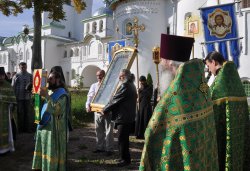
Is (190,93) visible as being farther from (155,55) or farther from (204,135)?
(155,55)

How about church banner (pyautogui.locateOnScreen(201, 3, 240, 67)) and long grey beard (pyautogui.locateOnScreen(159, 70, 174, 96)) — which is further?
Result: church banner (pyautogui.locateOnScreen(201, 3, 240, 67))

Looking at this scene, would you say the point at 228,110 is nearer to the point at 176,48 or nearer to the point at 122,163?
the point at 176,48

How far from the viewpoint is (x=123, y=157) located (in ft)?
17.1

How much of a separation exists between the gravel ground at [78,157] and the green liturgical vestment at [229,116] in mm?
2314

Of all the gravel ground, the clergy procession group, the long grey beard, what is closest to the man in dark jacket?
the clergy procession group

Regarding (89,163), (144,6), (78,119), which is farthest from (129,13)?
(89,163)

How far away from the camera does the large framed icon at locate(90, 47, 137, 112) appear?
5.79 metres

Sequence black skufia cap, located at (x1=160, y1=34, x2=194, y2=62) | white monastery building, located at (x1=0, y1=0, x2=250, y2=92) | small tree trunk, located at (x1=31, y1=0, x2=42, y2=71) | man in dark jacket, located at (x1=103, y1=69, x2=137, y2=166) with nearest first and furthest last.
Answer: black skufia cap, located at (x1=160, y1=34, x2=194, y2=62), man in dark jacket, located at (x1=103, y1=69, x2=137, y2=166), small tree trunk, located at (x1=31, y1=0, x2=42, y2=71), white monastery building, located at (x1=0, y1=0, x2=250, y2=92)

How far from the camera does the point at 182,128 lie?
213cm

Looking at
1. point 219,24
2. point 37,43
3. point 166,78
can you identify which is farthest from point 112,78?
point 37,43

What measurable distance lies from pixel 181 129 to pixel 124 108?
2.91 meters

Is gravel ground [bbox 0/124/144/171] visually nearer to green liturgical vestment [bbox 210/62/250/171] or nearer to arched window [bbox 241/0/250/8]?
green liturgical vestment [bbox 210/62/250/171]

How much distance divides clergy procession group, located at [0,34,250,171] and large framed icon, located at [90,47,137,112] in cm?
68

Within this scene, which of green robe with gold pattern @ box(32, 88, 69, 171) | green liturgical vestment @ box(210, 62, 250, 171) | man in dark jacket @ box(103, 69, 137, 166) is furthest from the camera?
man in dark jacket @ box(103, 69, 137, 166)
